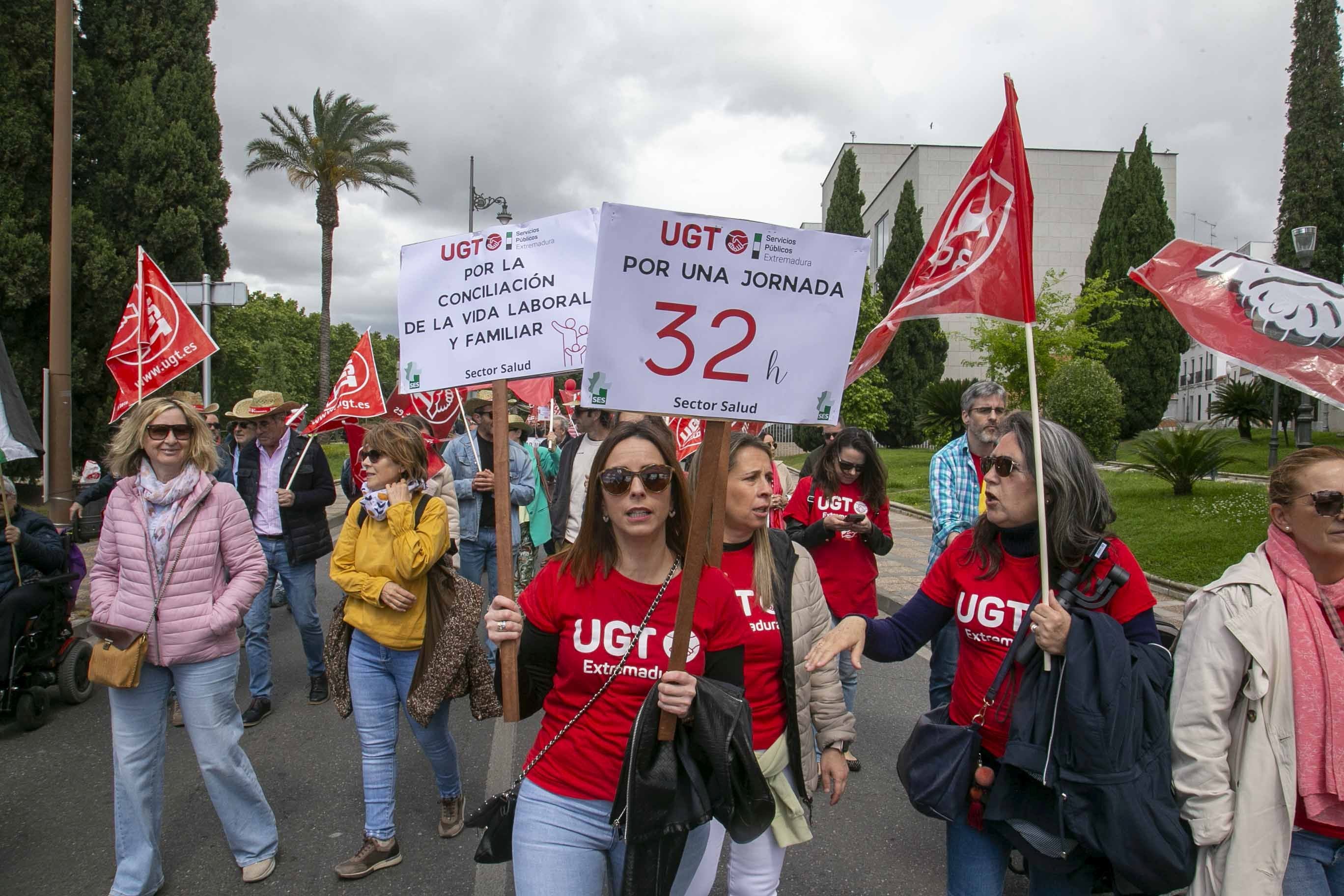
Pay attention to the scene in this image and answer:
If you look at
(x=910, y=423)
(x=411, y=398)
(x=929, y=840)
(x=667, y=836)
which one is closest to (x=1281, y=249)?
(x=910, y=423)

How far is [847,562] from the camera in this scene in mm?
4750

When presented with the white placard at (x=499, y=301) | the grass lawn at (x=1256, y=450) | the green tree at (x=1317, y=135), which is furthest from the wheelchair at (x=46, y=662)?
the green tree at (x=1317, y=135)

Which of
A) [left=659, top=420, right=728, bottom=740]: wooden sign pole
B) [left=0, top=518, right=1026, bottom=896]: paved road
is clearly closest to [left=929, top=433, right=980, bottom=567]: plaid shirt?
[left=0, top=518, right=1026, bottom=896]: paved road

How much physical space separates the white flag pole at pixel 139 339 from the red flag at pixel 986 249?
574cm

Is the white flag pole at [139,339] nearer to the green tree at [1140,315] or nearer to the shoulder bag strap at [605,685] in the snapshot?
the shoulder bag strap at [605,685]

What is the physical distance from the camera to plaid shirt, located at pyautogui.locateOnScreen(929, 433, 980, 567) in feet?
15.6

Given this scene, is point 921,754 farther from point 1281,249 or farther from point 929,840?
point 1281,249

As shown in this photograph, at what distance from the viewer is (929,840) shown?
3.94 meters

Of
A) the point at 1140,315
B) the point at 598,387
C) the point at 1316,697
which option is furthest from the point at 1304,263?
the point at 1140,315

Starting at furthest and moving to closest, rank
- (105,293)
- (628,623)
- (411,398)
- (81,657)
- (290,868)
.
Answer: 1. (105,293)
2. (411,398)
3. (81,657)
4. (290,868)
5. (628,623)

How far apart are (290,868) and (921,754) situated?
2767 mm

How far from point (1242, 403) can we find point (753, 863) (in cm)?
2950

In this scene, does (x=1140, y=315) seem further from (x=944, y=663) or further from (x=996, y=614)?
(x=996, y=614)

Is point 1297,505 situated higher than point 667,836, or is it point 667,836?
A: point 1297,505
